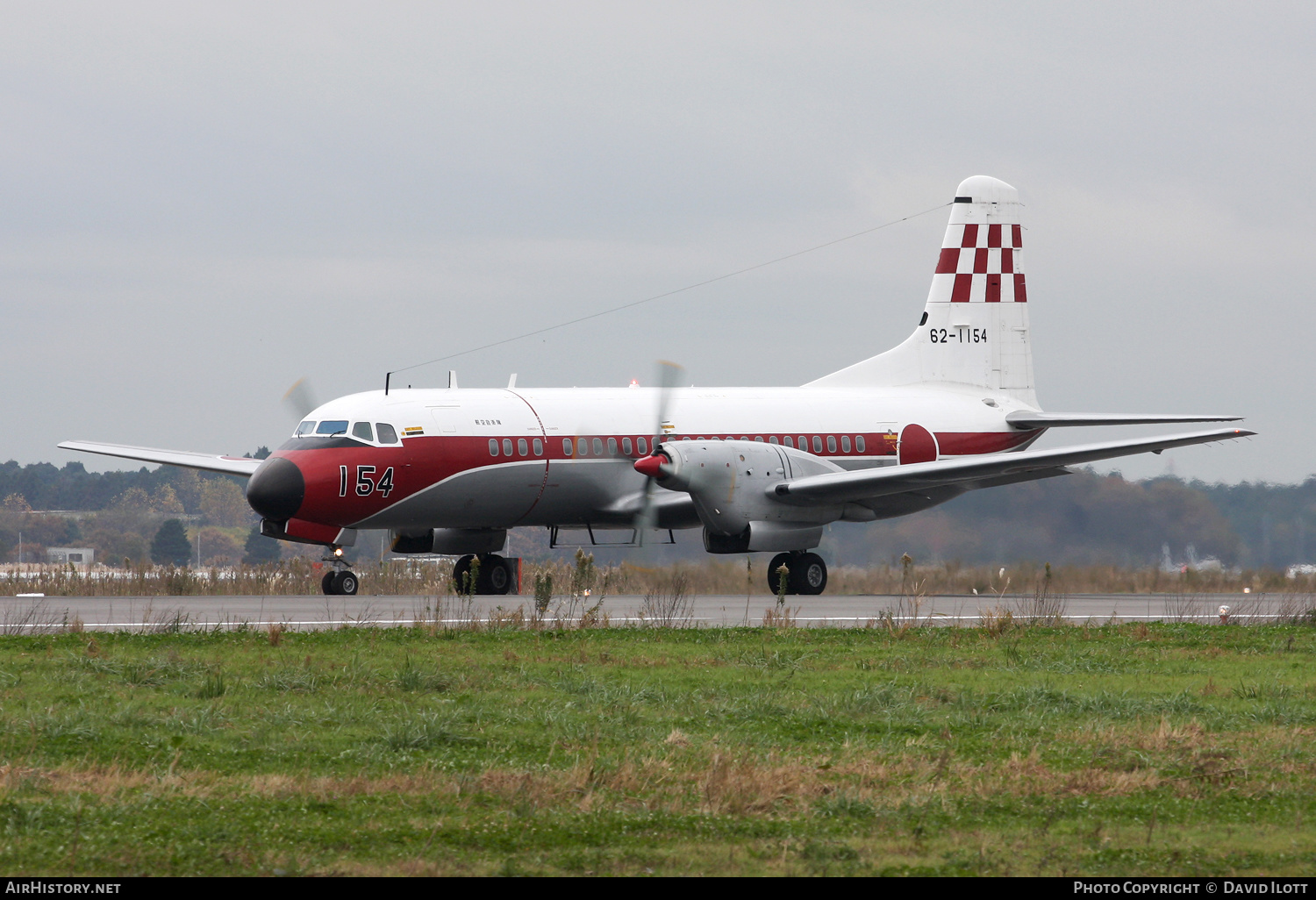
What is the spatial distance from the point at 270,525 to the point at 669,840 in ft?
63.3

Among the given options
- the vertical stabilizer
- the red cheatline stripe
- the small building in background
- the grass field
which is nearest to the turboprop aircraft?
the vertical stabilizer

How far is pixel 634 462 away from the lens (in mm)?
28000

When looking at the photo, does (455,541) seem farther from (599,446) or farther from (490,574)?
(599,446)

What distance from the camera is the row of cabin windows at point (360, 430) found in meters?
26.0

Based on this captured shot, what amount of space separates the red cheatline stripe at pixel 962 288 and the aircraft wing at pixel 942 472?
7.30m

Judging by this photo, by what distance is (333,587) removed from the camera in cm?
2722

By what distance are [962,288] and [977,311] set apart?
64 centimetres

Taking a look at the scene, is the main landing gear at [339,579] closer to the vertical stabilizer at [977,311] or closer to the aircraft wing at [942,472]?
the aircraft wing at [942,472]

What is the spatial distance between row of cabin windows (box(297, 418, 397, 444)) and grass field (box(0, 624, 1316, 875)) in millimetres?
9885

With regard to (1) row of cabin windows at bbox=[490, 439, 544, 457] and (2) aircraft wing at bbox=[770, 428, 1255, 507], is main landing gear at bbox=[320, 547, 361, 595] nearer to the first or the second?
(1) row of cabin windows at bbox=[490, 439, 544, 457]

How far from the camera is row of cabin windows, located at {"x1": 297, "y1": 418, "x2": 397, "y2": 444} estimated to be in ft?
85.4

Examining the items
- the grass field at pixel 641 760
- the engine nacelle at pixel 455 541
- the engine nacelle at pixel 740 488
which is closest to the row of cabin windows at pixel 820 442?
the engine nacelle at pixel 740 488

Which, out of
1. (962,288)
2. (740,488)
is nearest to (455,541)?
(740,488)

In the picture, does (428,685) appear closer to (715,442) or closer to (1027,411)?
(715,442)
